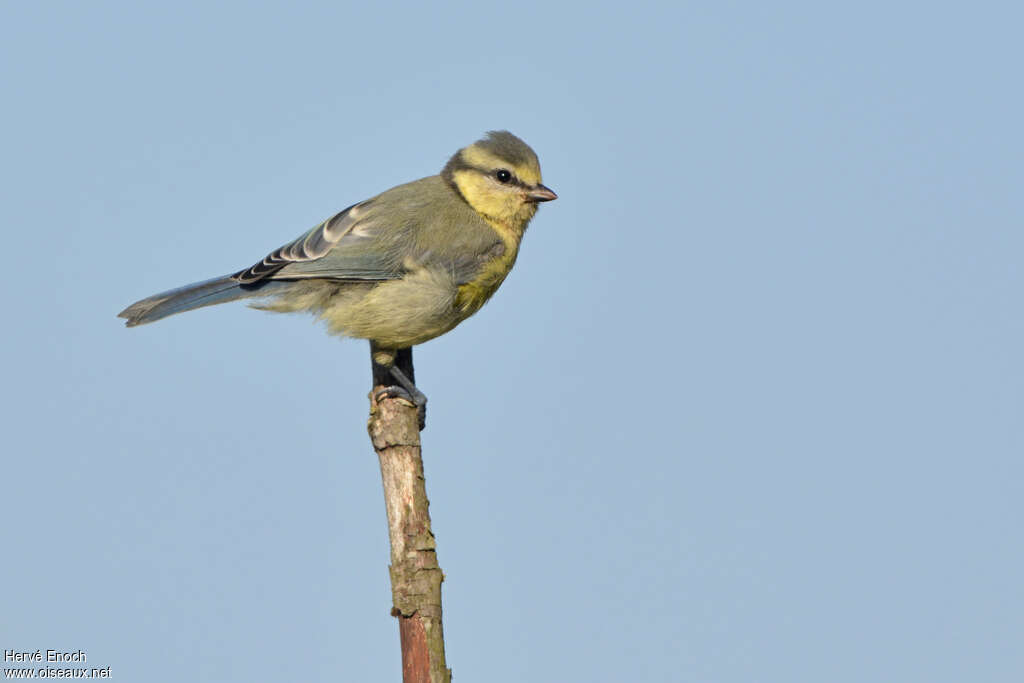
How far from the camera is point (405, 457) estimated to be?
4539mm

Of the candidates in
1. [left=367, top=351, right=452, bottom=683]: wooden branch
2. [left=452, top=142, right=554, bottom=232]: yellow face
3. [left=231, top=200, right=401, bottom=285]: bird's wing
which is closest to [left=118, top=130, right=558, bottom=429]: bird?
[left=231, top=200, right=401, bottom=285]: bird's wing

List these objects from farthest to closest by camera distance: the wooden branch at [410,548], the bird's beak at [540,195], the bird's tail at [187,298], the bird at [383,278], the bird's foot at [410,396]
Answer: the bird's beak at [540,195] → the bird's tail at [187,298] → the bird at [383,278] → the bird's foot at [410,396] → the wooden branch at [410,548]

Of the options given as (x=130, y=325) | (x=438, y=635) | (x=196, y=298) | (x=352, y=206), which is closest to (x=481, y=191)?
(x=352, y=206)

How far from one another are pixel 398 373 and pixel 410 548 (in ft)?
3.71

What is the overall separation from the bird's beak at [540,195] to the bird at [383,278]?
0.30 meters

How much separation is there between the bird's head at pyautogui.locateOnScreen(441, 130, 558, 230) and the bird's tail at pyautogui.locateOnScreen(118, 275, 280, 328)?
4.06ft

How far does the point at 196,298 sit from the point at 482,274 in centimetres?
146

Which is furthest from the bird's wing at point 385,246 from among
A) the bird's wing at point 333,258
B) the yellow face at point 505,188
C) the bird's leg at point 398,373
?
the bird's leg at point 398,373

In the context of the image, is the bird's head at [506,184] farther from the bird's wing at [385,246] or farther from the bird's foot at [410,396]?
the bird's foot at [410,396]

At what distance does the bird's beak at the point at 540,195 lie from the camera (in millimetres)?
5645

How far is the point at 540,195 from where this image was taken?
5.65m

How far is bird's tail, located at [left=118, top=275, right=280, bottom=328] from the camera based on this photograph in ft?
17.1

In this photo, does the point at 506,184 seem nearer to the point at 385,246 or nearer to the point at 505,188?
the point at 505,188

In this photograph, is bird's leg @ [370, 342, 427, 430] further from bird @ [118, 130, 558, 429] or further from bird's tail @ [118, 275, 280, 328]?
bird's tail @ [118, 275, 280, 328]
